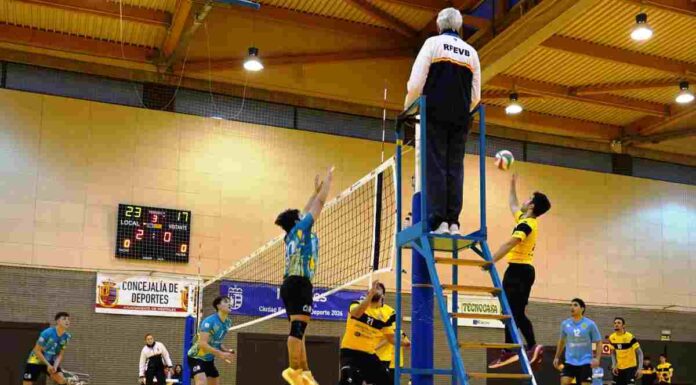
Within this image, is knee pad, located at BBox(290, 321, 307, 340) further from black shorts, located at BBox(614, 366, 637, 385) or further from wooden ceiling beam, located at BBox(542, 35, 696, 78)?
wooden ceiling beam, located at BBox(542, 35, 696, 78)

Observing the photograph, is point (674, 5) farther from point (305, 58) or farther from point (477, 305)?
point (477, 305)

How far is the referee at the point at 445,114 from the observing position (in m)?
7.82

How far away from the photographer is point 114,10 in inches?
798

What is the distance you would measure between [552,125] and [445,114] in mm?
19880

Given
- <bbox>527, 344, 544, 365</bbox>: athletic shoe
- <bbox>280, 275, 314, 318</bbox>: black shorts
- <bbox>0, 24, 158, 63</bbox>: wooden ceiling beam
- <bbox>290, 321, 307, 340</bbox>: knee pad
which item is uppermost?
<bbox>0, 24, 158, 63</bbox>: wooden ceiling beam

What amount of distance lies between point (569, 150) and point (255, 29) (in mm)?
11504

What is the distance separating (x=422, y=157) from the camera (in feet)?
25.9

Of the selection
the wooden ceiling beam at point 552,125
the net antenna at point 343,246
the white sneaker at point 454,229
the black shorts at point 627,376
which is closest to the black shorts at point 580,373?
the black shorts at point 627,376

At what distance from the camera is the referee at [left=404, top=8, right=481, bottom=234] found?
7.82 meters

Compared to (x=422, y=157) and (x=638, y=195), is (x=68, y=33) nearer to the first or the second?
(x=422, y=157)

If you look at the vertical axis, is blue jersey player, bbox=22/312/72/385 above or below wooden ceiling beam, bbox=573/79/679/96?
below

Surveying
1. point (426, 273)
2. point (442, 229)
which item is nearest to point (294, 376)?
point (426, 273)

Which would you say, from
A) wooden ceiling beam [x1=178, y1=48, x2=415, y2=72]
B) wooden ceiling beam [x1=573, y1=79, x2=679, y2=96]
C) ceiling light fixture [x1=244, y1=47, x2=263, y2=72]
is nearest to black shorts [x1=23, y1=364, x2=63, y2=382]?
ceiling light fixture [x1=244, y1=47, x2=263, y2=72]

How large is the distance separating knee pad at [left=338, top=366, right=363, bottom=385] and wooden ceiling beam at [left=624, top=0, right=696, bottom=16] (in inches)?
481
